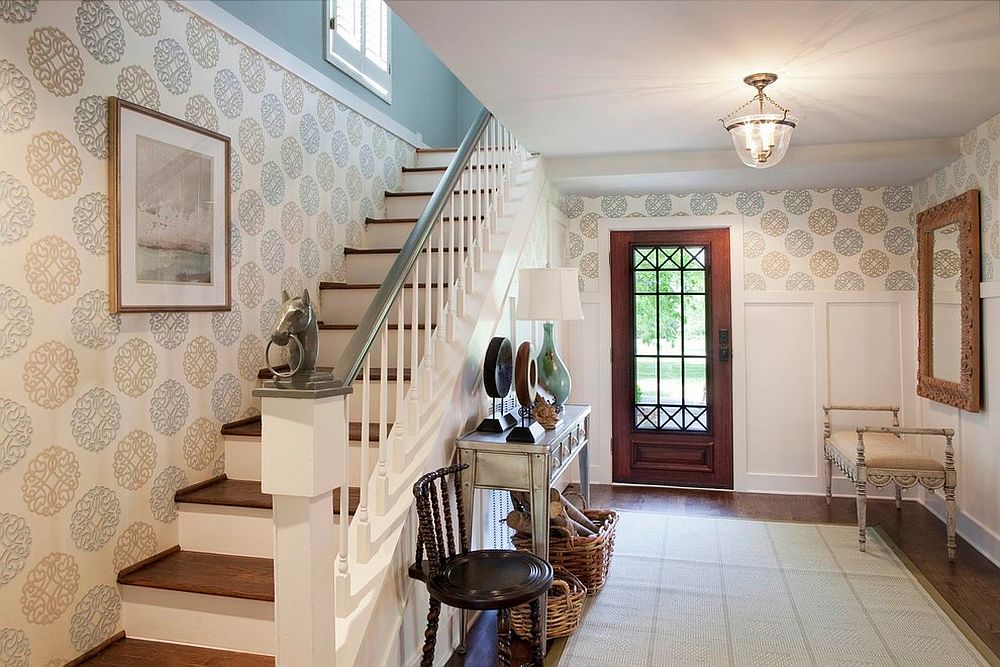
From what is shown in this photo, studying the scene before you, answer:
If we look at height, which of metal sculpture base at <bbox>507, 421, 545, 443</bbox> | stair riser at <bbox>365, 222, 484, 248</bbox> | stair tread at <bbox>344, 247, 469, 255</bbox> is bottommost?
metal sculpture base at <bbox>507, 421, 545, 443</bbox>

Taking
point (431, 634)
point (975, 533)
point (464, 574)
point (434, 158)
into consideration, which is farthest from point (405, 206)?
point (975, 533)

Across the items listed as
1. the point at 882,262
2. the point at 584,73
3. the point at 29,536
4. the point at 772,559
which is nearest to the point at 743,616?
the point at 772,559

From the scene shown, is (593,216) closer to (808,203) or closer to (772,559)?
(808,203)

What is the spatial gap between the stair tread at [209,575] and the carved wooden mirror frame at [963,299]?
12.2 feet

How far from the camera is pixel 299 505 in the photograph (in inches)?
68.3

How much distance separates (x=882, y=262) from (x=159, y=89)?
14.9ft

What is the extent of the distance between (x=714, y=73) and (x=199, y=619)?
2755 millimetres

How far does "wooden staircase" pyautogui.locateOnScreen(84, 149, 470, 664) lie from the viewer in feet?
7.39

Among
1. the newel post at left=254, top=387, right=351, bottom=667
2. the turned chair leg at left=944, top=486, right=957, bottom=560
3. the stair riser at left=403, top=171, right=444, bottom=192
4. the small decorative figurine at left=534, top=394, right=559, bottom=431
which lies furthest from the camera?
the stair riser at left=403, top=171, right=444, bottom=192

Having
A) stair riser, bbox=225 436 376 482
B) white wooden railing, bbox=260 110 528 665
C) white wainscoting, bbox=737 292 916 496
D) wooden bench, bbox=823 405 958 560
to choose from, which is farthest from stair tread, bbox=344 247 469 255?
wooden bench, bbox=823 405 958 560

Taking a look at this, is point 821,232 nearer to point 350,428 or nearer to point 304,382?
point 350,428

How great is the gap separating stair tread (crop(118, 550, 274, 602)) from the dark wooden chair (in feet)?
1.68

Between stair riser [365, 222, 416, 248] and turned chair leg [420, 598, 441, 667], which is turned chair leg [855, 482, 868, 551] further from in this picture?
stair riser [365, 222, 416, 248]

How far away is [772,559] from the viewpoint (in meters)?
3.64
